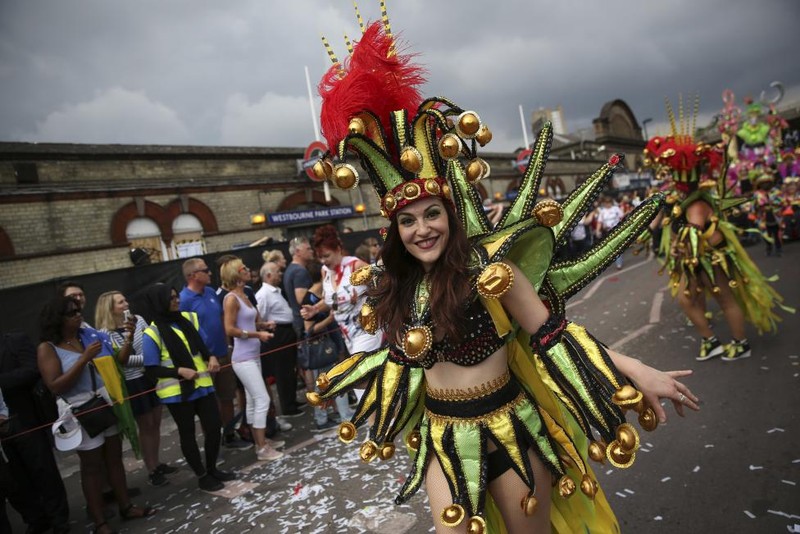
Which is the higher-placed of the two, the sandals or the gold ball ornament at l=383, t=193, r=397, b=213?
the gold ball ornament at l=383, t=193, r=397, b=213

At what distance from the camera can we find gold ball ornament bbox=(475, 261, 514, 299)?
1.59 m

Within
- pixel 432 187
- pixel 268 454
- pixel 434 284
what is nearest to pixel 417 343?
pixel 434 284

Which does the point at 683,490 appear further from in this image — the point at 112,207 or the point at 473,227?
the point at 112,207

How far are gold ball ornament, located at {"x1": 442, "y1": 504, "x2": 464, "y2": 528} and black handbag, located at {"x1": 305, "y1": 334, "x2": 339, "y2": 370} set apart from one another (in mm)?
3411

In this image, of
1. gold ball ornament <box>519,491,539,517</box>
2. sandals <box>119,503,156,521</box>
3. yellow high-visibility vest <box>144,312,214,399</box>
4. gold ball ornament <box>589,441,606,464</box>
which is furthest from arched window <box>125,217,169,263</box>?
gold ball ornament <box>589,441,606,464</box>

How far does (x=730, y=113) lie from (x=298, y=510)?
9.09 metres

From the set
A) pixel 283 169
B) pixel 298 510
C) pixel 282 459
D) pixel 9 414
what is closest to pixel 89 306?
pixel 9 414

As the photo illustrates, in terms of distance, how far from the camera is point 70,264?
12555mm

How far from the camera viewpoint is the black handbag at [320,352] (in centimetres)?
500

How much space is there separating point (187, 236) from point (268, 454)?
38.5 ft

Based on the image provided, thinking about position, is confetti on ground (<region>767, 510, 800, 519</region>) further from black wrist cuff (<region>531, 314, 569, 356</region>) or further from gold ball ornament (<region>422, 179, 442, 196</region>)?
gold ball ornament (<region>422, 179, 442, 196</region>)

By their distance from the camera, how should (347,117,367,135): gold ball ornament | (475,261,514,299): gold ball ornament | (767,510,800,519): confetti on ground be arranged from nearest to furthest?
(475,261,514,299): gold ball ornament
(347,117,367,135): gold ball ornament
(767,510,800,519): confetti on ground

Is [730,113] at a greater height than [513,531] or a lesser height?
greater

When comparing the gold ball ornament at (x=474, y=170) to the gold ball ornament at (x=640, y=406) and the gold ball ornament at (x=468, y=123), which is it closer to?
the gold ball ornament at (x=468, y=123)
